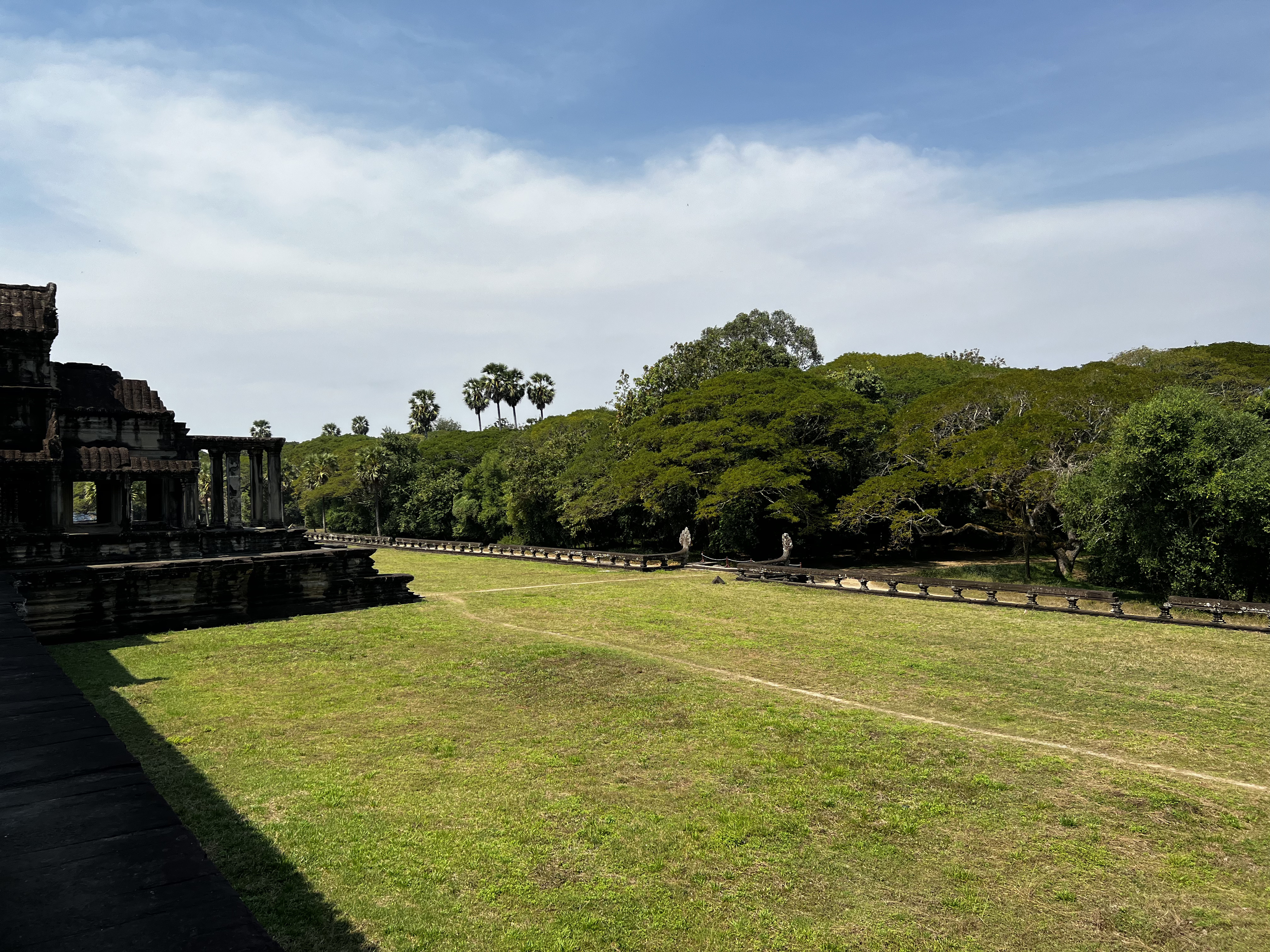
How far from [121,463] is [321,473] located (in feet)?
164

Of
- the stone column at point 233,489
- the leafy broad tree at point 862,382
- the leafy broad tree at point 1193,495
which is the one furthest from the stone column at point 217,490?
the leafy broad tree at point 1193,495

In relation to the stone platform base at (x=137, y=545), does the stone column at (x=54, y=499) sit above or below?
above

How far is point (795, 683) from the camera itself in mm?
12062

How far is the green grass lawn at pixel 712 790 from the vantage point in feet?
17.5

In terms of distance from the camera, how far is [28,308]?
22984 millimetres

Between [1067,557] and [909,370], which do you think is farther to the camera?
[909,370]

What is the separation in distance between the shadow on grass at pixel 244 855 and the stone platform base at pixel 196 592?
295 inches

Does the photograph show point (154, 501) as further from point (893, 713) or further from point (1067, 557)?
point (1067, 557)

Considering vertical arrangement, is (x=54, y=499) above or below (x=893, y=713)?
above

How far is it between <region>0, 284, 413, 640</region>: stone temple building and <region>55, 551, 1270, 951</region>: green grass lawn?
182cm

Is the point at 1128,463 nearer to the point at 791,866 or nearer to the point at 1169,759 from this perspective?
the point at 1169,759

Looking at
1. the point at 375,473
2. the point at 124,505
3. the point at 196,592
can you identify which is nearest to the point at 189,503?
the point at 124,505

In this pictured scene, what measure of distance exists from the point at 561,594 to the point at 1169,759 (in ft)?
57.6

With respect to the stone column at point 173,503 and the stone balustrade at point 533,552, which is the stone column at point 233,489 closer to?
the stone column at point 173,503
